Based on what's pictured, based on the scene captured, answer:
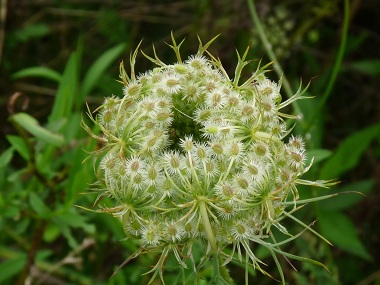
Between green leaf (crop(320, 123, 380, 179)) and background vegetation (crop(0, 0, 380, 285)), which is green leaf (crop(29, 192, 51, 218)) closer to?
background vegetation (crop(0, 0, 380, 285))

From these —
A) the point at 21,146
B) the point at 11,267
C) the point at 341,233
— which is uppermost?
the point at 21,146

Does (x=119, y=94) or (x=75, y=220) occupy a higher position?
(x=75, y=220)

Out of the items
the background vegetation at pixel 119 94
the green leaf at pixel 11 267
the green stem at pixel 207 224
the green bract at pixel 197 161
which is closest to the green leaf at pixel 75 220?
the background vegetation at pixel 119 94

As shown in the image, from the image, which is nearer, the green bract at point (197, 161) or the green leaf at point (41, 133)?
the green bract at point (197, 161)

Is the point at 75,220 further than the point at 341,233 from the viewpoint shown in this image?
No

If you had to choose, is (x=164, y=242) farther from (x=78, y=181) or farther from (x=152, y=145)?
(x=78, y=181)

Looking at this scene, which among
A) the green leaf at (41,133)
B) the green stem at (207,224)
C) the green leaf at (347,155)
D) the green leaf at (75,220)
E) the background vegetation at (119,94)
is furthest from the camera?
the green leaf at (347,155)

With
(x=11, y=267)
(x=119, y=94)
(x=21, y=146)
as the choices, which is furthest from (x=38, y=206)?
(x=119, y=94)

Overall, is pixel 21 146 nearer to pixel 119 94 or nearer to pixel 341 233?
pixel 119 94

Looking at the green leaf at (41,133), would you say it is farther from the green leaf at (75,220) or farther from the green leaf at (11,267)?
the green leaf at (11,267)
